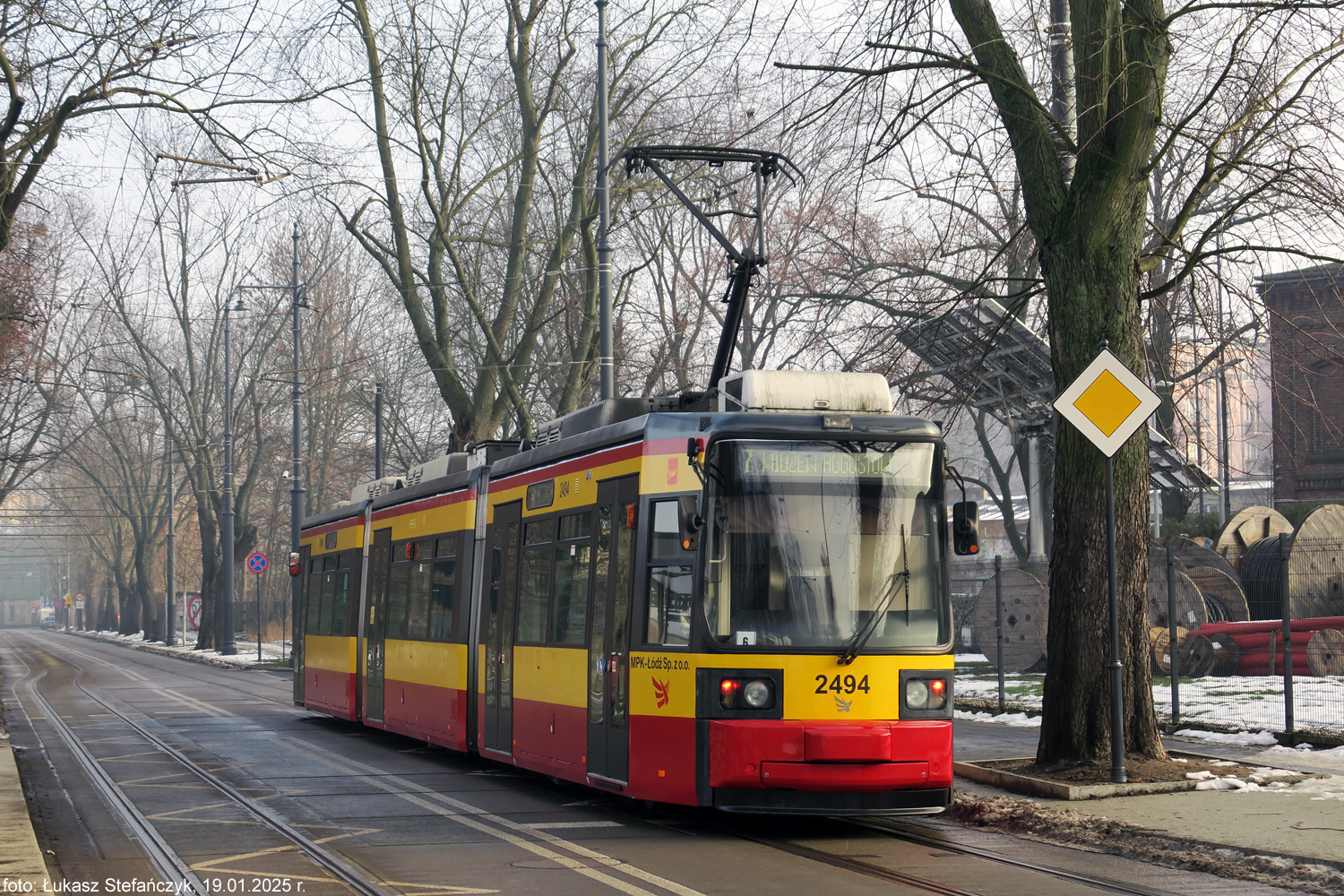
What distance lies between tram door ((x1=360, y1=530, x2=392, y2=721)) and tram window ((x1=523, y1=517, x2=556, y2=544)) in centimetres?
503

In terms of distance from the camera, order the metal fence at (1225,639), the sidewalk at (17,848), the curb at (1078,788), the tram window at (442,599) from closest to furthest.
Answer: the sidewalk at (17,848) → the curb at (1078,788) → the tram window at (442,599) → the metal fence at (1225,639)

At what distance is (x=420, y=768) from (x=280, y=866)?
5.97m

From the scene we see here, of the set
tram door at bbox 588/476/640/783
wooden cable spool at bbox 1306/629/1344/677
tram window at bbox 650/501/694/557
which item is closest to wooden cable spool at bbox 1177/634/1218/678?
wooden cable spool at bbox 1306/629/1344/677

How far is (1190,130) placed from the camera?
13.1 meters

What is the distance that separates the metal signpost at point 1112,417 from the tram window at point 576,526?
379 cm

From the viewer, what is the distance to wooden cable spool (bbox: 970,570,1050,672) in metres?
22.0

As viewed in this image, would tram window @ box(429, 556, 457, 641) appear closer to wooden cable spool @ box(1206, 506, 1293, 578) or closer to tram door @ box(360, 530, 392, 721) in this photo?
tram door @ box(360, 530, 392, 721)

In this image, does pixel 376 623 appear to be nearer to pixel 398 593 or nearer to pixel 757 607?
pixel 398 593

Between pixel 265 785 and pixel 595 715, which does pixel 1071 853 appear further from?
pixel 265 785

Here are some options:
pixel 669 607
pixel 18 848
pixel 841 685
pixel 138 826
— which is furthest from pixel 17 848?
pixel 841 685

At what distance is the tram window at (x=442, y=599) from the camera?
1476 cm

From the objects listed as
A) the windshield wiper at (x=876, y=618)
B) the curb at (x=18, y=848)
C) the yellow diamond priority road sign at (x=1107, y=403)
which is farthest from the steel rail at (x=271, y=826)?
the yellow diamond priority road sign at (x=1107, y=403)

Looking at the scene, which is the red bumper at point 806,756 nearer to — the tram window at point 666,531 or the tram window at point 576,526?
the tram window at point 666,531

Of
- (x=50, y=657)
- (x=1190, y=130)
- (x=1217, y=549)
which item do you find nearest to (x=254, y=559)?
(x=50, y=657)
